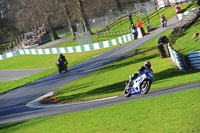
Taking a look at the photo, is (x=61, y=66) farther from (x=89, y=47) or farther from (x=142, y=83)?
(x=142, y=83)

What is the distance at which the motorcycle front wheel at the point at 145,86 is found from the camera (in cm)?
1441

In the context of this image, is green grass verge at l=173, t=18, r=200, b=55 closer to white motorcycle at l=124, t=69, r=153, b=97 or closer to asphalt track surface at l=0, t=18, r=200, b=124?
asphalt track surface at l=0, t=18, r=200, b=124

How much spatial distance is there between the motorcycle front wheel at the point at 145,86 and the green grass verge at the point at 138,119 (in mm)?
1035

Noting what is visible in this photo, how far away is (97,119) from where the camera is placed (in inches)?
481

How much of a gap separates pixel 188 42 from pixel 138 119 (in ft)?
58.5

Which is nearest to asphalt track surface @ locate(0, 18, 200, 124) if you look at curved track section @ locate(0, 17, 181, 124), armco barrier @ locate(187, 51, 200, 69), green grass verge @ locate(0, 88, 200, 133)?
curved track section @ locate(0, 17, 181, 124)

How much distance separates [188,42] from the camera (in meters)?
27.2

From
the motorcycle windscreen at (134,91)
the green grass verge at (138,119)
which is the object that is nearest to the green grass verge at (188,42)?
the motorcycle windscreen at (134,91)

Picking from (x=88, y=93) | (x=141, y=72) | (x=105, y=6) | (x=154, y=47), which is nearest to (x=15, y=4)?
(x=105, y=6)

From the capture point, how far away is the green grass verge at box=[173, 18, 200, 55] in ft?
83.3

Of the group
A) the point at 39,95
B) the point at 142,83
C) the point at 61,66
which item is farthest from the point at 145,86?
the point at 61,66

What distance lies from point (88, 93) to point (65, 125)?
29.2ft

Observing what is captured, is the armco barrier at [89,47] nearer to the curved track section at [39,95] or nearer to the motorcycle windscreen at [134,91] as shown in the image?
the curved track section at [39,95]

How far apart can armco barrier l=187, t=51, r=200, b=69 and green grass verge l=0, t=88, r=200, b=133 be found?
7369 mm
